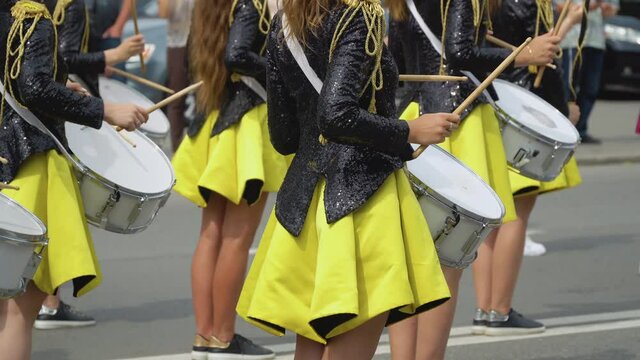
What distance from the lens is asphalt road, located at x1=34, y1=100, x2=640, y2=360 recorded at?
6465 millimetres

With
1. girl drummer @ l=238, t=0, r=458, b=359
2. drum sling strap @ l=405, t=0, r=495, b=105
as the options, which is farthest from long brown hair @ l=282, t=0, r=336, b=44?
drum sling strap @ l=405, t=0, r=495, b=105

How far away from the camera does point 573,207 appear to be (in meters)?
10.6

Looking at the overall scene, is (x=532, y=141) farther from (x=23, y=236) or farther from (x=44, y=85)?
(x=23, y=236)

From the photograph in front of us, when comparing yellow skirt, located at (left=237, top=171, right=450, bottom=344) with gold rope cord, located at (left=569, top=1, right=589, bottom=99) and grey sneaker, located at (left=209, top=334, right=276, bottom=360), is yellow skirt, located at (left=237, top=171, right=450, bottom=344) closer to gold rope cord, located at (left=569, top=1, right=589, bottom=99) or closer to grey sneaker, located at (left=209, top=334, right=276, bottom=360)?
grey sneaker, located at (left=209, top=334, right=276, bottom=360)

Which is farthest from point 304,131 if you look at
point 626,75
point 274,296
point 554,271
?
point 626,75

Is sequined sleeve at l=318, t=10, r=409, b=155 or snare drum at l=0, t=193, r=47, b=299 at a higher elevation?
sequined sleeve at l=318, t=10, r=409, b=155

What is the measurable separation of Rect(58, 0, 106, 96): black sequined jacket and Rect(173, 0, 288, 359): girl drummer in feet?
1.37

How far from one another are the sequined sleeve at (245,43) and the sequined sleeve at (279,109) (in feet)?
5.49

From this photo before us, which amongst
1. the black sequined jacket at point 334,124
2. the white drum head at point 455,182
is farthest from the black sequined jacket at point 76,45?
the black sequined jacket at point 334,124

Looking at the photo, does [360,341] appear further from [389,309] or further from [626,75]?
[626,75]

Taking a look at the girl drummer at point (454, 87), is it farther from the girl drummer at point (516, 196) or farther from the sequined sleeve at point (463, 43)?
the girl drummer at point (516, 196)

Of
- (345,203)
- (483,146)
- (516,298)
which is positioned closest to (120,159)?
(483,146)

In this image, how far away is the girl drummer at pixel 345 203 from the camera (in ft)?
12.4

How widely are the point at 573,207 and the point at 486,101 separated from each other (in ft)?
17.2
